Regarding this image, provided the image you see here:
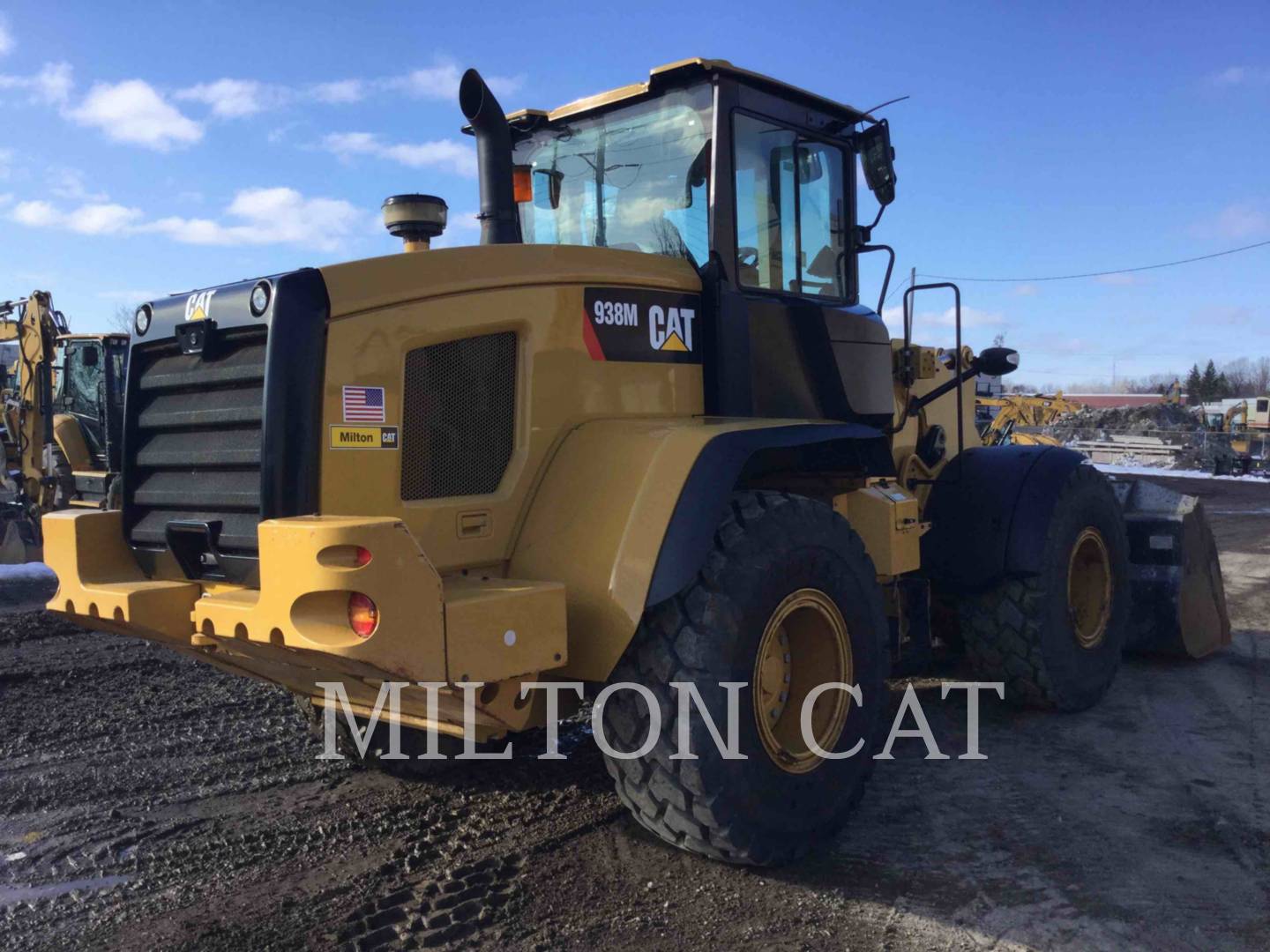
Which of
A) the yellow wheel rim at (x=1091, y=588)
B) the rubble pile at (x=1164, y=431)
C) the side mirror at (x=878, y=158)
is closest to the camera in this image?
the side mirror at (x=878, y=158)

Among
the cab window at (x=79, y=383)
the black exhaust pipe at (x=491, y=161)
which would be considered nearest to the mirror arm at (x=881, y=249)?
the black exhaust pipe at (x=491, y=161)

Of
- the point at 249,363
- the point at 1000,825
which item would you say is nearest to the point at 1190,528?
the point at 1000,825

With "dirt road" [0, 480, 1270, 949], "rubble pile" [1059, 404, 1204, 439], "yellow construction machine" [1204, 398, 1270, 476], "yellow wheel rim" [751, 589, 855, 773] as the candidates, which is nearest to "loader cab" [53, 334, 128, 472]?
"dirt road" [0, 480, 1270, 949]

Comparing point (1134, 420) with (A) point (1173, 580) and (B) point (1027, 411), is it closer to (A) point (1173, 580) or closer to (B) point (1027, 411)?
(B) point (1027, 411)

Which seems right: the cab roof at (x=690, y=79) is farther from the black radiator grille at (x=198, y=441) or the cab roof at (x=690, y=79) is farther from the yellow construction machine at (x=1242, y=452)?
the yellow construction machine at (x=1242, y=452)

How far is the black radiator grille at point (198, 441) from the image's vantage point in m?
3.55

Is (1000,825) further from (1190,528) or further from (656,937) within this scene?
(1190,528)

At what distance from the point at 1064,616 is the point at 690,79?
3.32 meters

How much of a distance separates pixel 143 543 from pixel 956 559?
3.78 meters

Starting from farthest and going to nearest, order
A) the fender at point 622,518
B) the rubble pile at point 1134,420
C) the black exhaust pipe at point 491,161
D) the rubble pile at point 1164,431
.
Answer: the rubble pile at point 1134,420
the rubble pile at point 1164,431
the black exhaust pipe at point 491,161
the fender at point 622,518

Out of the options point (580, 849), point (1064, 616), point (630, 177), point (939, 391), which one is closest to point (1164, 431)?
point (1064, 616)

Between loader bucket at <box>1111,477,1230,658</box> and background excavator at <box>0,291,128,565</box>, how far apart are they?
1245cm

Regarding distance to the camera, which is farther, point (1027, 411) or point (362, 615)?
point (1027, 411)

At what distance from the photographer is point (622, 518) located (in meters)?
3.49
